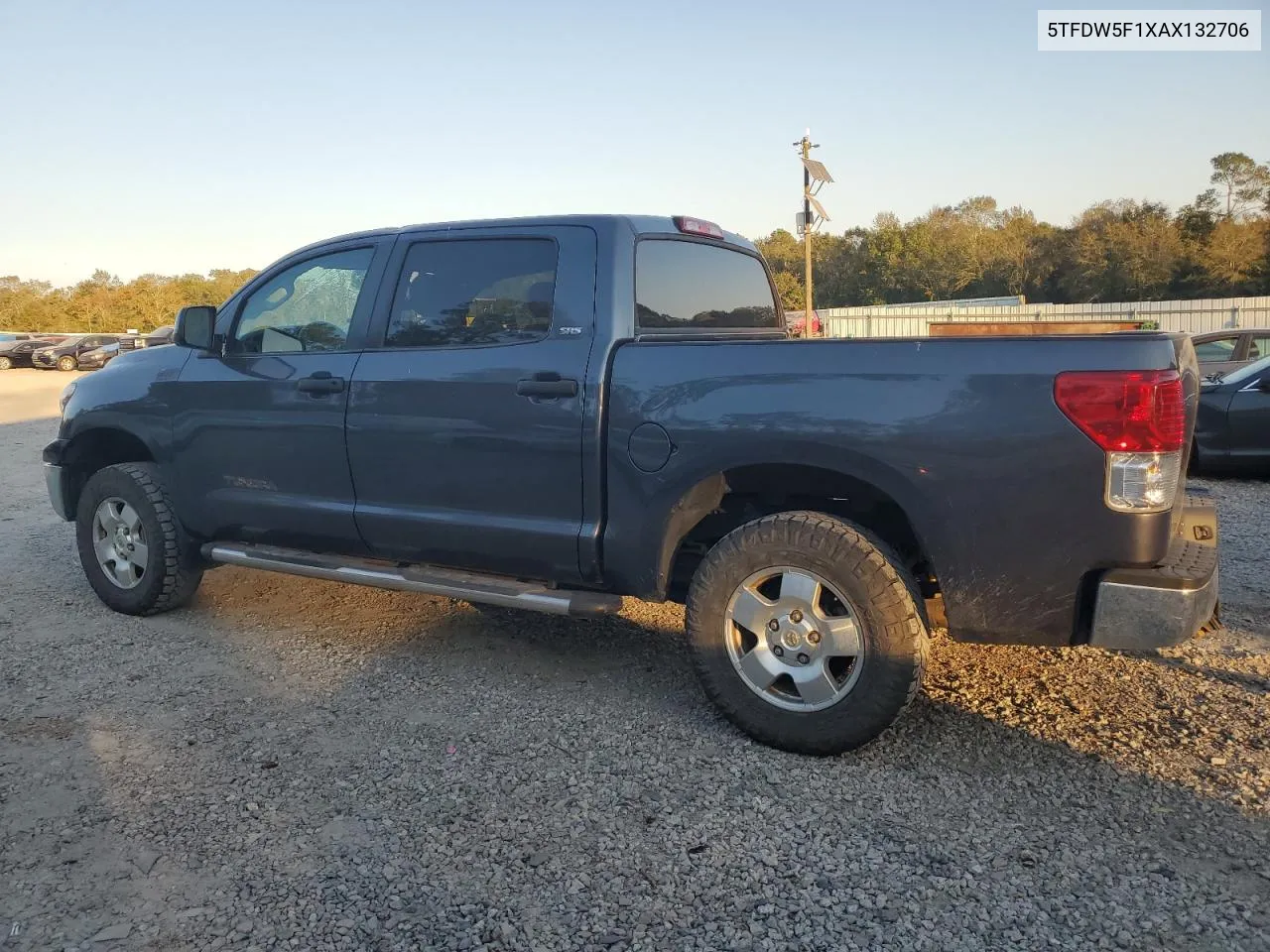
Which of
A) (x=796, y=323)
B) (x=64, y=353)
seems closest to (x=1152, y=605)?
(x=796, y=323)

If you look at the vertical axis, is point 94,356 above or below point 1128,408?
above

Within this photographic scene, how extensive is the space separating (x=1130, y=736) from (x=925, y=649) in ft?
2.99

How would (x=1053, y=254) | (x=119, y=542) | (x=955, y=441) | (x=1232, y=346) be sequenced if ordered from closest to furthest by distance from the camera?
1. (x=955, y=441)
2. (x=119, y=542)
3. (x=1232, y=346)
4. (x=1053, y=254)

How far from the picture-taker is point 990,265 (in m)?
61.4

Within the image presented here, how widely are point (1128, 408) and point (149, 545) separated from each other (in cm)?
451

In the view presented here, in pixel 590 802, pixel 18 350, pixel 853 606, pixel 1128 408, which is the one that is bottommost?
pixel 590 802

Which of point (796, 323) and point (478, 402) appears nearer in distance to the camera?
point (478, 402)

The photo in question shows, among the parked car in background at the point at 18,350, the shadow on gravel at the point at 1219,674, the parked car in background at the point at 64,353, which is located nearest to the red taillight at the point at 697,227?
the shadow on gravel at the point at 1219,674

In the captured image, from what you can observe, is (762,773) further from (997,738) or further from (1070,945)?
(1070,945)

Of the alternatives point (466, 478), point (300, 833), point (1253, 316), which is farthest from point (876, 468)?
point (1253, 316)

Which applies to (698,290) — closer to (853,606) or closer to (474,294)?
(474,294)

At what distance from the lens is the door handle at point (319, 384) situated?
13.8 feet

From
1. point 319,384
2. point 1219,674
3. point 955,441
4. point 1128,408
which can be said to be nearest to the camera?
point 1128,408

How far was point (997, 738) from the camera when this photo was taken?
3.43m
